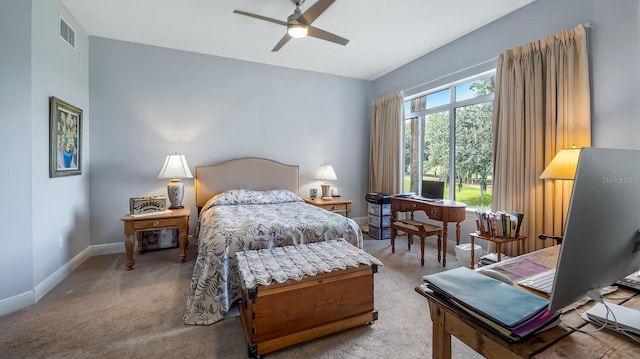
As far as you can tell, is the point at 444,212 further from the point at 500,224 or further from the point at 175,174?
the point at 175,174

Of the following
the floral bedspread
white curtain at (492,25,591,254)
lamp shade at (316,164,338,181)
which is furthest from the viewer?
lamp shade at (316,164,338,181)

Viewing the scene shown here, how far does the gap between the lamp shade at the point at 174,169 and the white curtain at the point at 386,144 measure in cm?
320

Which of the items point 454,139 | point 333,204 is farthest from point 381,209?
point 454,139

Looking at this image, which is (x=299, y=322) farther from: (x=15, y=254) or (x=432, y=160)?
(x=432, y=160)

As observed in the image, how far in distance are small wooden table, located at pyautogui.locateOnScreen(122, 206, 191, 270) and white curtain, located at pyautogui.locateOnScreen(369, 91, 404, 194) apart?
324 cm

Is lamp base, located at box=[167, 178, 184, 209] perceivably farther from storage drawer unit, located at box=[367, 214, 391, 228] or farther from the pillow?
storage drawer unit, located at box=[367, 214, 391, 228]

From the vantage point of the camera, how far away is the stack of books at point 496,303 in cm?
71

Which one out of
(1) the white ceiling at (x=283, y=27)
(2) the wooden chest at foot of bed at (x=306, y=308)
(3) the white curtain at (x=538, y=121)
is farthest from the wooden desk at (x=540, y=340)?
(1) the white ceiling at (x=283, y=27)

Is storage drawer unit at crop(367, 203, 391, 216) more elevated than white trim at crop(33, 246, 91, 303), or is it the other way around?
storage drawer unit at crop(367, 203, 391, 216)

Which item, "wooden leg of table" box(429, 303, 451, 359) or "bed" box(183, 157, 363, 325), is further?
"bed" box(183, 157, 363, 325)

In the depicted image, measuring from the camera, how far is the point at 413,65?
437 cm

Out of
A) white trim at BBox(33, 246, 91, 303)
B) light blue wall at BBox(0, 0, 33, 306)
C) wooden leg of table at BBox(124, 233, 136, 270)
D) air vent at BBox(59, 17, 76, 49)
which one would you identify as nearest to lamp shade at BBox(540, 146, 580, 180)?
wooden leg of table at BBox(124, 233, 136, 270)

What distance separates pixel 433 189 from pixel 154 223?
3542 millimetres

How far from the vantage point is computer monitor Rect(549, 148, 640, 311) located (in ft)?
2.06
